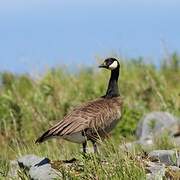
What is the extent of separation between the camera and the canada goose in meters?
9.74

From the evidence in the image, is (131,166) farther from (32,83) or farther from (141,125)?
(32,83)

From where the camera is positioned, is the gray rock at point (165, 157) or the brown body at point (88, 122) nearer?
the gray rock at point (165, 157)

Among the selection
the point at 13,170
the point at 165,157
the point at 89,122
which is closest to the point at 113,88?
the point at 89,122

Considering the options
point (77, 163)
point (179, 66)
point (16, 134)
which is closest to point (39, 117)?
point (16, 134)

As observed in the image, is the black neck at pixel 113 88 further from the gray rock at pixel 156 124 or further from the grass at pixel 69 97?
the gray rock at pixel 156 124

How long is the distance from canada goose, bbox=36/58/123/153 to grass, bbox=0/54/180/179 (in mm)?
829

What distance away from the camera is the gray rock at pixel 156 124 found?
13680mm

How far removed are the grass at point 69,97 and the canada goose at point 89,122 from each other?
0.83 metres

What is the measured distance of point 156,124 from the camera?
46.0 feet

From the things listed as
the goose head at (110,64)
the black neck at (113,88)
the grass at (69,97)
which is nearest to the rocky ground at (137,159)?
the grass at (69,97)

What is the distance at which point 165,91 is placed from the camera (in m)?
17.0

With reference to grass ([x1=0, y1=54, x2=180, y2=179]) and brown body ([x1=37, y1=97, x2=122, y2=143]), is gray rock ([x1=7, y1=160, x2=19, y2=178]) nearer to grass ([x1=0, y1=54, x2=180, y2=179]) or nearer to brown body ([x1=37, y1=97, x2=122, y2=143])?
brown body ([x1=37, y1=97, x2=122, y2=143])

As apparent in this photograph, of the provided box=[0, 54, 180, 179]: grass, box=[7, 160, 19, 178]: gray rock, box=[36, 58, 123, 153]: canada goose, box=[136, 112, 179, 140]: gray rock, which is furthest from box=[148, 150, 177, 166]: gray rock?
box=[136, 112, 179, 140]: gray rock

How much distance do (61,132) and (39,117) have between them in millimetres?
5984
